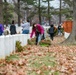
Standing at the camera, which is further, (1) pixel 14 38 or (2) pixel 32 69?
(1) pixel 14 38

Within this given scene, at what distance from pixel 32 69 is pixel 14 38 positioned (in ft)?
21.3

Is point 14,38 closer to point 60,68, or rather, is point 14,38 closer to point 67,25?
point 60,68

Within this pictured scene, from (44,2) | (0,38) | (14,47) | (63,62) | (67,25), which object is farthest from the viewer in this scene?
(44,2)

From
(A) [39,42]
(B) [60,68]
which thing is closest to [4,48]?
(B) [60,68]

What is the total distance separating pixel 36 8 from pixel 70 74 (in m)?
52.6

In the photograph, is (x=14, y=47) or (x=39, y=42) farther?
(x=39, y=42)

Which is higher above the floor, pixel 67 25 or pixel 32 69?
pixel 32 69

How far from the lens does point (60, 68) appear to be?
1039 centimetres

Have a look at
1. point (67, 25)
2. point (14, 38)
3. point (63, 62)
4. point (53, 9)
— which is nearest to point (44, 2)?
point (53, 9)

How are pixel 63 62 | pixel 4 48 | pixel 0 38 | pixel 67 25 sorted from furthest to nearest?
pixel 67 25 → pixel 4 48 → pixel 0 38 → pixel 63 62

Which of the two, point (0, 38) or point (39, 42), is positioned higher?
point (0, 38)

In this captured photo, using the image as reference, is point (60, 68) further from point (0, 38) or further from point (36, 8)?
point (36, 8)

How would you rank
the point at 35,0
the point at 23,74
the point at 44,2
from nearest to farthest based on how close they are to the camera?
the point at 23,74 → the point at 35,0 → the point at 44,2

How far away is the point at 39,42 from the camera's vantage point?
22.4 m
